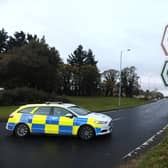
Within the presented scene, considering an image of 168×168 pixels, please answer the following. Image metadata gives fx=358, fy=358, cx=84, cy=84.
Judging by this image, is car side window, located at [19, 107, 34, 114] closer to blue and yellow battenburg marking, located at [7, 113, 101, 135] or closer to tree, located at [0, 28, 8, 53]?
blue and yellow battenburg marking, located at [7, 113, 101, 135]

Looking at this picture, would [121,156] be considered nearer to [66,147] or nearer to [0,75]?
[66,147]

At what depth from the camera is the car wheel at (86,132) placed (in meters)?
13.8

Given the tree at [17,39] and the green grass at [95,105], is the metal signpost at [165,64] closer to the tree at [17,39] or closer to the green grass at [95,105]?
the green grass at [95,105]

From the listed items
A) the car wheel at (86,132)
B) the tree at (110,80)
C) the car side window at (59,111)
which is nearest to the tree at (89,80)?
the tree at (110,80)

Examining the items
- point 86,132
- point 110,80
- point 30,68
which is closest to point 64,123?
point 86,132

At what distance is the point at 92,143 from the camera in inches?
512

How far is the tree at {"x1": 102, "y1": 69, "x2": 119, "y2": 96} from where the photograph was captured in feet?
442

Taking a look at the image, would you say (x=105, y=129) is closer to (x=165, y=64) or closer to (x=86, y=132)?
(x=86, y=132)

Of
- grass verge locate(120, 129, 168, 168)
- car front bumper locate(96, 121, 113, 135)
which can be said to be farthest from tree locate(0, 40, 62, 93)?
grass verge locate(120, 129, 168, 168)

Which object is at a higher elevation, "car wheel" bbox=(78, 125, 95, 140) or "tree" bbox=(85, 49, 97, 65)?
"tree" bbox=(85, 49, 97, 65)

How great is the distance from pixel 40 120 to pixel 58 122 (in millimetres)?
803

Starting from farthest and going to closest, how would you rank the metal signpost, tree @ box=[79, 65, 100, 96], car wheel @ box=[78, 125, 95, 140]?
tree @ box=[79, 65, 100, 96], car wheel @ box=[78, 125, 95, 140], the metal signpost

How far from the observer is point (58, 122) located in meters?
14.2

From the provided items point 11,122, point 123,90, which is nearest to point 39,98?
point 11,122
